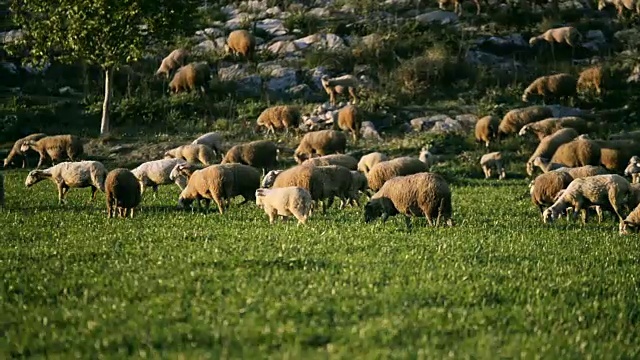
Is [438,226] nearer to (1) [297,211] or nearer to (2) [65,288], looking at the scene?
(1) [297,211]

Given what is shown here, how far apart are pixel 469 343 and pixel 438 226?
29.7 feet

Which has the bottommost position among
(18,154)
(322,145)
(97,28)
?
(18,154)

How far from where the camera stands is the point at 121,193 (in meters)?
19.2

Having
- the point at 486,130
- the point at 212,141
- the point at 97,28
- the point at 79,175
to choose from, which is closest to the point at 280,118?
the point at 212,141

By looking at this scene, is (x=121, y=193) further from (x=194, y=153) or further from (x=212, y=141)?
(x=212, y=141)

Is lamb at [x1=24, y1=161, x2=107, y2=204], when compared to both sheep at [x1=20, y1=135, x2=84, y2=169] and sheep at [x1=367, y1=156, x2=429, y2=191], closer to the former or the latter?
sheep at [x1=367, y1=156, x2=429, y2=191]

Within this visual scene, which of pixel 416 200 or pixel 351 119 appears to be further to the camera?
pixel 351 119

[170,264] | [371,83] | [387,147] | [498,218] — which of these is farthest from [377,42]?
[170,264]

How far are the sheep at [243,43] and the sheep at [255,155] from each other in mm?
19433

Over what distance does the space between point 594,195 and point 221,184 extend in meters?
8.74

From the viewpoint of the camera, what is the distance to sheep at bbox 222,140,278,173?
2945 centimetres

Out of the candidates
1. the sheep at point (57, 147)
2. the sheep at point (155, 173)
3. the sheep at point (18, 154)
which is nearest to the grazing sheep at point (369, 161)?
the sheep at point (155, 173)

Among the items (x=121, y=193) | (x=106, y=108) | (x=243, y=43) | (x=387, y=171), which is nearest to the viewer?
(x=121, y=193)

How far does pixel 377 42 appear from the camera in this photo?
48.2 meters
